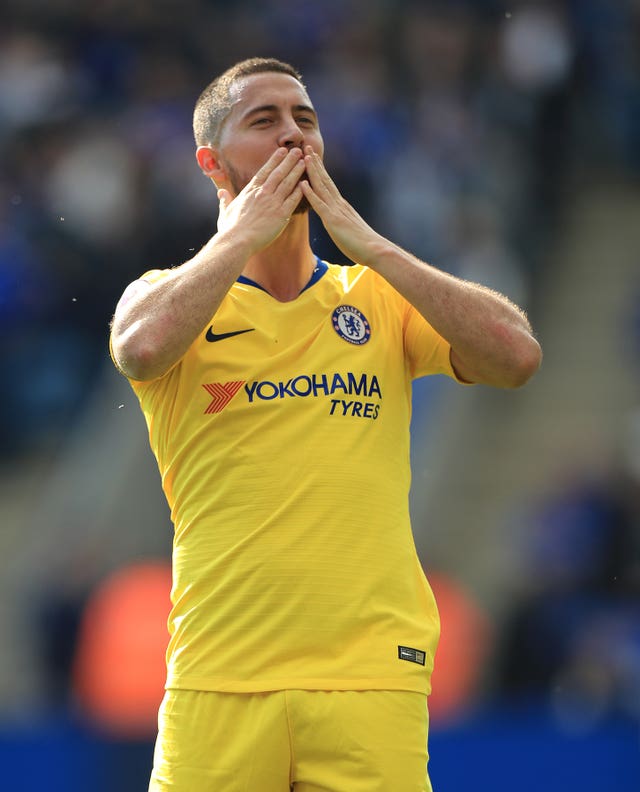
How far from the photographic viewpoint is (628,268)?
37.9 feet

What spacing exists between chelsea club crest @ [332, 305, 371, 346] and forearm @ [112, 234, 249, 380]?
Answer: 0.32 metres

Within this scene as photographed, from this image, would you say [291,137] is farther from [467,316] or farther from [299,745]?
[299,745]

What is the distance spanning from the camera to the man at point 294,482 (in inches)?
122

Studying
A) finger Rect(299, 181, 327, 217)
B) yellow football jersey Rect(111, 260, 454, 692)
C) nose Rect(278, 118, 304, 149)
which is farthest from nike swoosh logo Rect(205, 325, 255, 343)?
nose Rect(278, 118, 304, 149)

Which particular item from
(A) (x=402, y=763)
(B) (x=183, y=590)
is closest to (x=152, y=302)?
(B) (x=183, y=590)

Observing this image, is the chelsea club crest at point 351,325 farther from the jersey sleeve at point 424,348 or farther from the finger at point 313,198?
the finger at point 313,198

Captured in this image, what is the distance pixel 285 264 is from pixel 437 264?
5668 mm

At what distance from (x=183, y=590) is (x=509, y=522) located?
20.9ft

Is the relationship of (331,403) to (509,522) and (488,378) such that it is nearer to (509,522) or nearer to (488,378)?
(488,378)

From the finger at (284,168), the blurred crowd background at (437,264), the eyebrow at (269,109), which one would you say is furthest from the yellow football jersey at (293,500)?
the blurred crowd background at (437,264)

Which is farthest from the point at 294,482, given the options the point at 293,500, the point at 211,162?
the point at 211,162

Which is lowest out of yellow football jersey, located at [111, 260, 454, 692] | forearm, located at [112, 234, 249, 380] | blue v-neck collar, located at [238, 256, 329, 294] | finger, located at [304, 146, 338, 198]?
yellow football jersey, located at [111, 260, 454, 692]

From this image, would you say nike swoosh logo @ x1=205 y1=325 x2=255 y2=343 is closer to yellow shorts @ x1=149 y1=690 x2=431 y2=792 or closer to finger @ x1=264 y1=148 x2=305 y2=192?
finger @ x1=264 y1=148 x2=305 y2=192

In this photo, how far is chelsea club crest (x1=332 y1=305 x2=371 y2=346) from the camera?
3432mm
